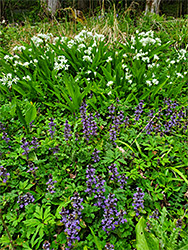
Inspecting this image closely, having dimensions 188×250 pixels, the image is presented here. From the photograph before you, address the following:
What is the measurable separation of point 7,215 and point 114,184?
98 centimetres

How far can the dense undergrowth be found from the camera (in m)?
1.46

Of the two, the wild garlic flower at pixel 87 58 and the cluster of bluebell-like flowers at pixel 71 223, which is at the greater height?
the wild garlic flower at pixel 87 58

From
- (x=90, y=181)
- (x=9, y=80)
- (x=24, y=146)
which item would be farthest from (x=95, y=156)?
(x=9, y=80)

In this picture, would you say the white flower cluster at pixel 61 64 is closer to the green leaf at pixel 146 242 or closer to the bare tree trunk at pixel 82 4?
the green leaf at pixel 146 242

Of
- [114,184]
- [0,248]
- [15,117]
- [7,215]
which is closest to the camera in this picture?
[0,248]

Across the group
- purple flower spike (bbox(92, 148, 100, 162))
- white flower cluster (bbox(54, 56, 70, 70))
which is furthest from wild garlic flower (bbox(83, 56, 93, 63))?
purple flower spike (bbox(92, 148, 100, 162))

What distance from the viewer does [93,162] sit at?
2.05 meters

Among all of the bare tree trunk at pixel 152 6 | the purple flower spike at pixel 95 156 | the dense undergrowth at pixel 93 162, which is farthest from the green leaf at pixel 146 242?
the bare tree trunk at pixel 152 6

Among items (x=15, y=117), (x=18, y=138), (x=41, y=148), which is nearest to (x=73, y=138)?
(x=41, y=148)

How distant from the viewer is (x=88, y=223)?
164 cm

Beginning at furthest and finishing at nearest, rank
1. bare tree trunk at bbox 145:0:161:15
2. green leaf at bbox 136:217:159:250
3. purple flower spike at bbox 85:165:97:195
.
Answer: bare tree trunk at bbox 145:0:161:15
purple flower spike at bbox 85:165:97:195
green leaf at bbox 136:217:159:250

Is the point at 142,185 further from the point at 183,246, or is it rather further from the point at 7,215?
the point at 7,215

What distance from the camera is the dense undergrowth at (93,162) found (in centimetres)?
146

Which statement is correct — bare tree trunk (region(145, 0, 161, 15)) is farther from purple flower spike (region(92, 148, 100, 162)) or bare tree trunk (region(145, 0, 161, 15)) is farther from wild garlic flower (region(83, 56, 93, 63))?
purple flower spike (region(92, 148, 100, 162))
